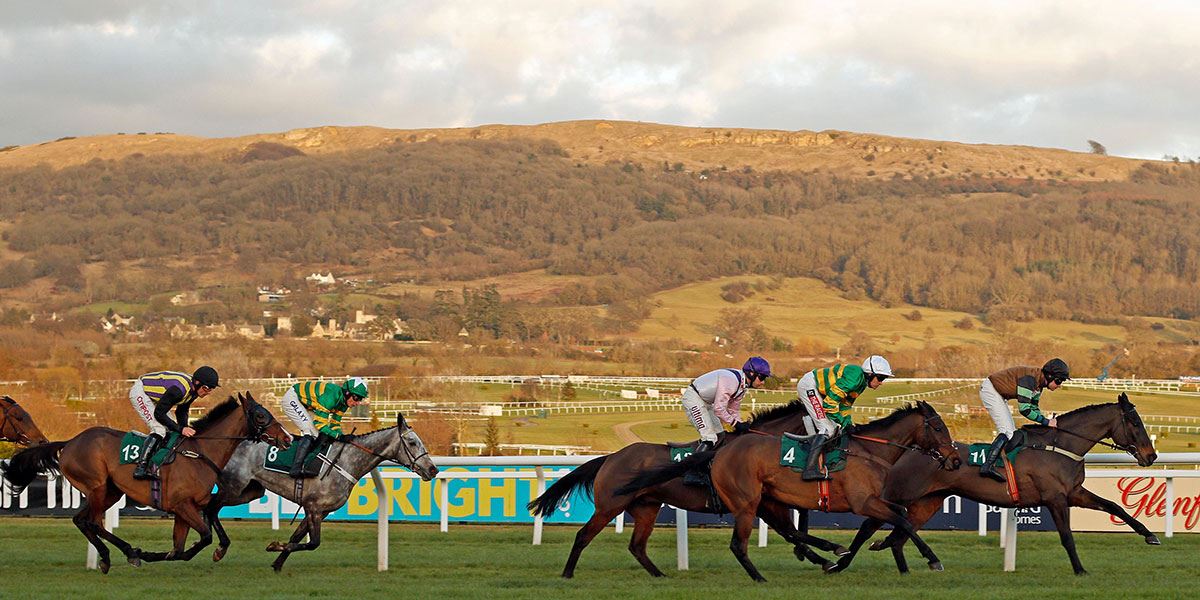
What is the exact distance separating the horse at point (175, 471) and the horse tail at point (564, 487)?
207 cm

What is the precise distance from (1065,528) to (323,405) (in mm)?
5686

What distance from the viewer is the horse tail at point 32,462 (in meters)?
11.9

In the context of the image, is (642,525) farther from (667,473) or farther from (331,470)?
(331,470)

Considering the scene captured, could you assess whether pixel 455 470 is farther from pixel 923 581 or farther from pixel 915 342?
pixel 915 342

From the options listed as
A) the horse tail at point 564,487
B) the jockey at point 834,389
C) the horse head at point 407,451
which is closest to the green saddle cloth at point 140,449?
the horse head at point 407,451

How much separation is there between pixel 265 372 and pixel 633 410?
72.9 ft

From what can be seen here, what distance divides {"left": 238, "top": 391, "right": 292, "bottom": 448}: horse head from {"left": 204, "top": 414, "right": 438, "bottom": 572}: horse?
0.26m

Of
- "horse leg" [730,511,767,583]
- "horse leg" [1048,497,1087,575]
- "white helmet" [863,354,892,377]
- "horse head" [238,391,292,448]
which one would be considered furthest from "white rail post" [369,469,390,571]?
"horse leg" [1048,497,1087,575]

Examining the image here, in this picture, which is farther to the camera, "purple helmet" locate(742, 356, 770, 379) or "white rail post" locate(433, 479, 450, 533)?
"white rail post" locate(433, 479, 450, 533)

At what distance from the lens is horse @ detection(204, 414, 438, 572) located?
1156 cm

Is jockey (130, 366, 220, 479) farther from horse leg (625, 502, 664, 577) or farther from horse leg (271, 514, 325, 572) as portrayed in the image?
horse leg (625, 502, 664, 577)

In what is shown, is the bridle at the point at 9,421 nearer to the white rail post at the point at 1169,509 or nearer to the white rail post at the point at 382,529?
the white rail post at the point at 382,529

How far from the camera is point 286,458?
1159cm

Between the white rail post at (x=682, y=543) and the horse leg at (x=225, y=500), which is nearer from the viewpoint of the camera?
the white rail post at (x=682, y=543)
